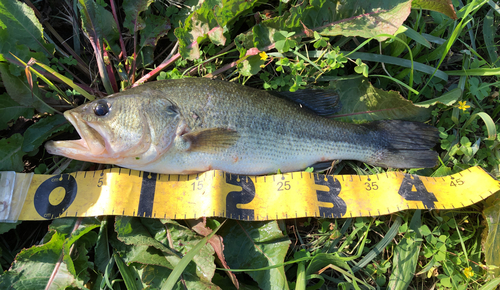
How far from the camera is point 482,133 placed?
3.29 meters

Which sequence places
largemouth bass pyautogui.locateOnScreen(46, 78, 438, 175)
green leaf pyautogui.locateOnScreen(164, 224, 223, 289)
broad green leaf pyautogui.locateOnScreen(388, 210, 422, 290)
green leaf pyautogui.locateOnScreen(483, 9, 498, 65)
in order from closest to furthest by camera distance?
green leaf pyautogui.locateOnScreen(164, 224, 223, 289)
largemouth bass pyautogui.locateOnScreen(46, 78, 438, 175)
broad green leaf pyautogui.locateOnScreen(388, 210, 422, 290)
green leaf pyautogui.locateOnScreen(483, 9, 498, 65)

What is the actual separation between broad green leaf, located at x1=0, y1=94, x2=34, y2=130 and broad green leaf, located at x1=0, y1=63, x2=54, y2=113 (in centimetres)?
7

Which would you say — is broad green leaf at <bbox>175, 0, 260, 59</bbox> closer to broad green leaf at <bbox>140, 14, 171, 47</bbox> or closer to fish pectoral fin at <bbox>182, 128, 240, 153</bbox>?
broad green leaf at <bbox>140, 14, 171, 47</bbox>

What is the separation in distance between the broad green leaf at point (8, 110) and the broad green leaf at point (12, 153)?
162 mm

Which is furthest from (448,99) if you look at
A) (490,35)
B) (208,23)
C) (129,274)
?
(129,274)

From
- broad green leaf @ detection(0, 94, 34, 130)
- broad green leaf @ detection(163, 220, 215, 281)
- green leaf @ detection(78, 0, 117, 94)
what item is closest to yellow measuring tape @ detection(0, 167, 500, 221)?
broad green leaf @ detection(163, 220, 215, 281)

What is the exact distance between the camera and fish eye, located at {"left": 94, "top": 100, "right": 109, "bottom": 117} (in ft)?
7.95

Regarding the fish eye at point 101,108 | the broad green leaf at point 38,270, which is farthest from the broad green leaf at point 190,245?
the fish eye at point 101,108

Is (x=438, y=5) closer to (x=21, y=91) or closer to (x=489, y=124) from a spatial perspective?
(x=489, y=124)

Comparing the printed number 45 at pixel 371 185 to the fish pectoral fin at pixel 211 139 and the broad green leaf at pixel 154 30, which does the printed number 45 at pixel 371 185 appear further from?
the broad green leaf at pixel 154 30

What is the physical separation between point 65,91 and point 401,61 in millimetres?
3742

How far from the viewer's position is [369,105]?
317cm

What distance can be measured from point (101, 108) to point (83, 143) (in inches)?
13.2

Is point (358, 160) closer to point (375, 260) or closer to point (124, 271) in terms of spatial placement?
point (375, 260)
